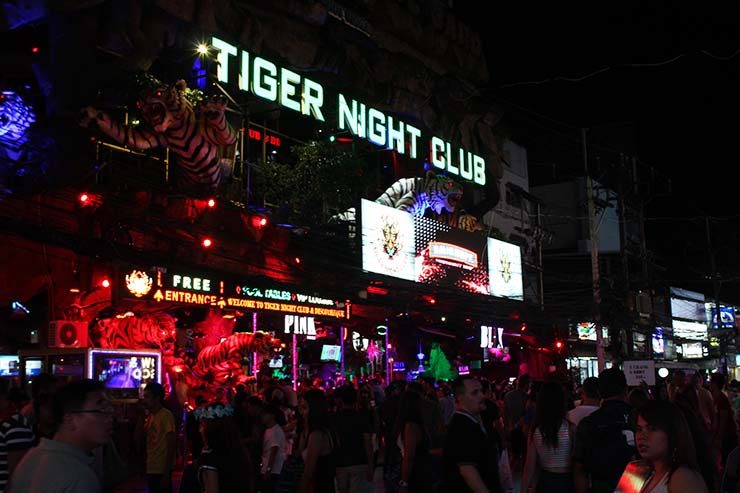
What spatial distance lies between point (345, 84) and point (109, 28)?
8600 millimetres

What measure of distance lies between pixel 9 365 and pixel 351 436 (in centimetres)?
958

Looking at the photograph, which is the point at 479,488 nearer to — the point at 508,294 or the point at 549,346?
the point at 508,294

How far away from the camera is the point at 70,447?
13.1ft

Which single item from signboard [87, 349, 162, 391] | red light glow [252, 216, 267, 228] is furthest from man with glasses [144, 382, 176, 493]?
red light glow [252, 216, 267, 228]

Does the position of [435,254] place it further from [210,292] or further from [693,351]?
[693,351]

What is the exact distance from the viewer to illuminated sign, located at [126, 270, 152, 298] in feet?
48.1

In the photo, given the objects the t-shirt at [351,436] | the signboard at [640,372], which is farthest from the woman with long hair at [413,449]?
the signboard at [640,372]

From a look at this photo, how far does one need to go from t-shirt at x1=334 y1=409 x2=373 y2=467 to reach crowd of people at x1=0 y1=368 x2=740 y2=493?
1cm

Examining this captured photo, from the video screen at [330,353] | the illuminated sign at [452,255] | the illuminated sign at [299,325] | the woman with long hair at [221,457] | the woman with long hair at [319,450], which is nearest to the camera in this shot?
the woman with long hair at [221,457]

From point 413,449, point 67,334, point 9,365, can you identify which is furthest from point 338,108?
point 413,449

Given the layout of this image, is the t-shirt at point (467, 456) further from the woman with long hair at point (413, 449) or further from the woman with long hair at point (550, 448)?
the woman with long hair at point (413, 449)

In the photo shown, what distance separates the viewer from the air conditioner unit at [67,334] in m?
14.2

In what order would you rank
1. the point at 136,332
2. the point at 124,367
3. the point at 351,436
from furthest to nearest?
the point at 136,332 < the point at 124,367 < the point at 351,436

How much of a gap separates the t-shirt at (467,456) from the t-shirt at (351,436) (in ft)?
8.63
